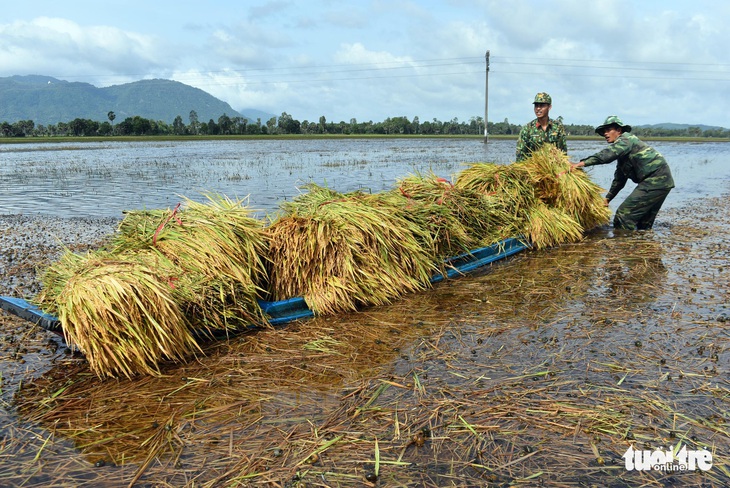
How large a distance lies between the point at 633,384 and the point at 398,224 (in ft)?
9.29

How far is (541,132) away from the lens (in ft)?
29.2

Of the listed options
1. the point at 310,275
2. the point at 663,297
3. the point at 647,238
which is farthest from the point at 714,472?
the point at 647,238

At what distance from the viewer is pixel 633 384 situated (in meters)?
3.42

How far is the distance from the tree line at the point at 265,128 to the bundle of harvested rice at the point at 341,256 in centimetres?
8556

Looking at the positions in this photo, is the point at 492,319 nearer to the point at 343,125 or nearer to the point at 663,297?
the point at 663,297

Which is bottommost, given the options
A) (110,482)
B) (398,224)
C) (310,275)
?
(110,482)

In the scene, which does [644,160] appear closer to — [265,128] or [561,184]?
[561,184]

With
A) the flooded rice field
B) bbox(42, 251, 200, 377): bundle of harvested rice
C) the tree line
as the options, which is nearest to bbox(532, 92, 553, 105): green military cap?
the flooded rice field

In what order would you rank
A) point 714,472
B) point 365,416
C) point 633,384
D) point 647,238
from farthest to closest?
point 647,238
point 633,384
point 365,416
point 714,472

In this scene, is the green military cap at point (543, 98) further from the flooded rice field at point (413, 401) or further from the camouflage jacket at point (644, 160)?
the flooded rice field at point (413, 401)

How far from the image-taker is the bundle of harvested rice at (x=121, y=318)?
358cm

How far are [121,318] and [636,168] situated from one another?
828cm

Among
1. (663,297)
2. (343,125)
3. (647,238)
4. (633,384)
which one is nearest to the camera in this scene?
(633,384)

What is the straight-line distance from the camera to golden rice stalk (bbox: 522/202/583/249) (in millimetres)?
7461
